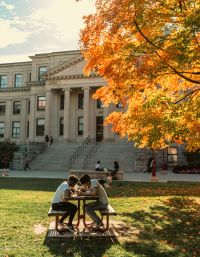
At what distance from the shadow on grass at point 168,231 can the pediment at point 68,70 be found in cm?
4053

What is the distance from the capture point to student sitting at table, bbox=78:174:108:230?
9.69 meters

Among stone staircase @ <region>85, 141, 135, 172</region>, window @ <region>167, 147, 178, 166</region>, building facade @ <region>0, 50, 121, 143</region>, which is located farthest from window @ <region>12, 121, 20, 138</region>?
window @ <region>167, 147, 178, 166</region>

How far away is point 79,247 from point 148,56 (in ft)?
23.6

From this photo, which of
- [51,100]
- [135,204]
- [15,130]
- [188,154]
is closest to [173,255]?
[135,204]

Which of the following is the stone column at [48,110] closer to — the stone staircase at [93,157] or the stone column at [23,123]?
the stone staircase at [93,157]

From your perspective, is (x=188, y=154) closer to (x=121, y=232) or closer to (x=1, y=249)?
(x=121, y=232)

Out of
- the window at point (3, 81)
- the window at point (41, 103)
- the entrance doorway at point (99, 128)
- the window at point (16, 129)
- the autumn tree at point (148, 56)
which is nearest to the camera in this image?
the autumn tree at point (148, 56)

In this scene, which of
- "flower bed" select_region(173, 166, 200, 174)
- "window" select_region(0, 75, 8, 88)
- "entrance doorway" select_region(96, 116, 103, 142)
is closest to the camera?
"flower bed" select_region(173, 166, 200, 174)

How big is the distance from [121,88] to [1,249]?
26.5 feet

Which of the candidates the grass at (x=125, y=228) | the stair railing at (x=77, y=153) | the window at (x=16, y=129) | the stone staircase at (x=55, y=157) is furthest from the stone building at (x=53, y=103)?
the grass at (x=125, y=228)

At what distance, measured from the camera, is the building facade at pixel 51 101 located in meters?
53.9

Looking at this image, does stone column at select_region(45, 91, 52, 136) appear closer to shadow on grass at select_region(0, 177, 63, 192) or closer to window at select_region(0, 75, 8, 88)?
window at select_region(0, 75, 8, 88)

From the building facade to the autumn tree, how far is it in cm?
3614

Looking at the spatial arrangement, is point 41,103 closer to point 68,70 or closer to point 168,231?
point 68,70
